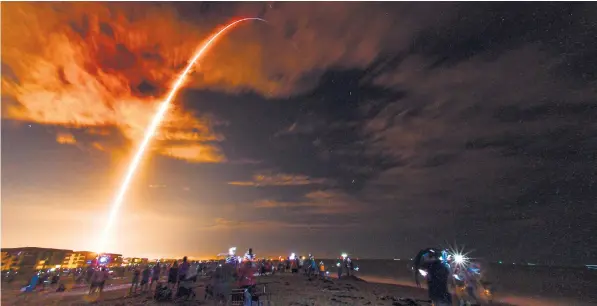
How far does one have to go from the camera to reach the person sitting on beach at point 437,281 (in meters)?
9.12

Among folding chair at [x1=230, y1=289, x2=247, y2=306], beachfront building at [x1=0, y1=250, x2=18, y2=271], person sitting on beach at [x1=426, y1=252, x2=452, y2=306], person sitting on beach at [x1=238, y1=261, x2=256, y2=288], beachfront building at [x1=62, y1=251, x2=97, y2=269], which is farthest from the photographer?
beachfront building at [x1=62, y1=251, x2=97, y2=269]

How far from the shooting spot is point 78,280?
32.5m

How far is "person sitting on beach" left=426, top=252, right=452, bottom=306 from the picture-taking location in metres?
9.12

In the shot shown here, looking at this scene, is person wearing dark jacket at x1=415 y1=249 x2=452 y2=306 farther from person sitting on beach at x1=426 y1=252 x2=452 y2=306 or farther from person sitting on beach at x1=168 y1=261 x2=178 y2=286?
person sitting on beach at x1=168 y1=261 x2=178 y2=286

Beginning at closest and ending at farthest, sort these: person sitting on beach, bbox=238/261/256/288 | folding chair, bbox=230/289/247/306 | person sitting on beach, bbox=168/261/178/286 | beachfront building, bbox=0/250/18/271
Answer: folding chair, bbox=230/289/247/306
person sitting on beach, bbox=238/261/256/288
person sitting on beach, bbox=168/261/178/286
beachfront building, bbox=0/250/18/271

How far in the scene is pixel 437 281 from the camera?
9.32 meters

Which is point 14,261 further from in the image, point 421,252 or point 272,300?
point 421,252

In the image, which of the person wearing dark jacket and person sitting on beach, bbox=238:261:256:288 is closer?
the person wearing dark jacket

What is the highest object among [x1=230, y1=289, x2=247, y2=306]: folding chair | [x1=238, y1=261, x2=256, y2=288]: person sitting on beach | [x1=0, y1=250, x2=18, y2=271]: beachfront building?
[x1=0, y1=250, x2=18, y2=271]: beachfront building

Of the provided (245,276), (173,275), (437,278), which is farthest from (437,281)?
(173,275)

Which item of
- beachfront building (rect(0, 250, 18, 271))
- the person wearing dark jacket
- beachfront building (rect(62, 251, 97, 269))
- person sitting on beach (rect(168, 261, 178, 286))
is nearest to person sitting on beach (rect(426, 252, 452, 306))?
the person wearing dark jacket

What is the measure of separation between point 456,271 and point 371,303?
516 centimetres

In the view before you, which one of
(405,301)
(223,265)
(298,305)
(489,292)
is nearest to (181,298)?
(223,265)

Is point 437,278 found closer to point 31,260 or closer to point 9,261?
point 9,261
